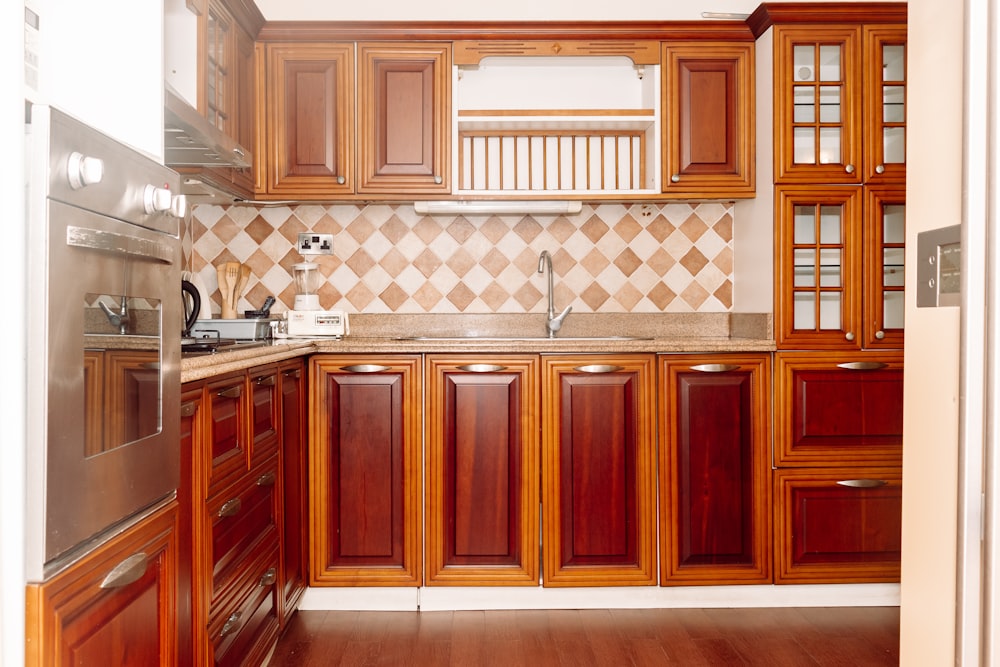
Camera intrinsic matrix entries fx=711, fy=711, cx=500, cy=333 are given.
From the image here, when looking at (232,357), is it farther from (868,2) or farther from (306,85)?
(868,2)

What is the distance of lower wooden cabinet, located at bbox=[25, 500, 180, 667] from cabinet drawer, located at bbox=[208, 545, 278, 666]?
250mm

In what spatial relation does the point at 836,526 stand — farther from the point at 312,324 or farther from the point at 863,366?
the point at 312,324

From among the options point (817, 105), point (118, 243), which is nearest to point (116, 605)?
point (118, 243)

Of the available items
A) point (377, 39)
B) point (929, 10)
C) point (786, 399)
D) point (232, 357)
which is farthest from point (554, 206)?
point (929, 10)

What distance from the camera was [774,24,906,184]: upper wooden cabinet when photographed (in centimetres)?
266

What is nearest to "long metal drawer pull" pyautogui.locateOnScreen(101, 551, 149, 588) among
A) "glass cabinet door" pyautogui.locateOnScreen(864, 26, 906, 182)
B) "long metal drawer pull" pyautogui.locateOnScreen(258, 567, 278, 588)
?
"long metal drawer pull" pyautogui.locateOnScreen(258, 567, 278, 588)

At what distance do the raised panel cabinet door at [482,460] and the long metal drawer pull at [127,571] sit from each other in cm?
139

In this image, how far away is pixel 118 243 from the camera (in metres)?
1.07

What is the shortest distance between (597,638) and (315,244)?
1968mm

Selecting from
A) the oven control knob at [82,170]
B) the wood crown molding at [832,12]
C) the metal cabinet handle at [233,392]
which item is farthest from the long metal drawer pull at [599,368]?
the oven control knob at [82,170]

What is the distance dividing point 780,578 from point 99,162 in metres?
2.51

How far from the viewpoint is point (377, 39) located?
2.83 metres

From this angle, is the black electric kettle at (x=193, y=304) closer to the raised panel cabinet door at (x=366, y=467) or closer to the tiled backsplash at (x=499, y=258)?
the raised panel cabinet door at (x=366, y=467)

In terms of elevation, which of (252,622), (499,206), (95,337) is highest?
(499,206)
